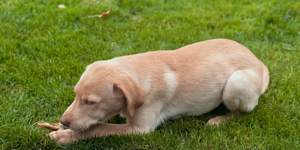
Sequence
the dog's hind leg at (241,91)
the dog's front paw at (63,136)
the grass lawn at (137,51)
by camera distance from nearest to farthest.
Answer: the dog's front paw at (63,136) → the grass lawn at (137,51) → the dog's hind leg at (241,91)

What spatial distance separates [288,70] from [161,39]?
255cm

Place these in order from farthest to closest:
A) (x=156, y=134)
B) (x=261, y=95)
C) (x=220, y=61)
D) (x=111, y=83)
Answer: (x=261, y=95)
(x=220, y=61)
(x=156, y=134)
(x=111, y=83)

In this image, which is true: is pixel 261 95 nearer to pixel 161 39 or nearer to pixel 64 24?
pixel 161 39

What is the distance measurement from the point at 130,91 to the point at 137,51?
2412 millimetres

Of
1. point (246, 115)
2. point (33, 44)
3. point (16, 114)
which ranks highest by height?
point (33, 44)

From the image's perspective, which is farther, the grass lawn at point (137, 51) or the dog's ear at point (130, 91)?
the grass lawn at point (137, 51)

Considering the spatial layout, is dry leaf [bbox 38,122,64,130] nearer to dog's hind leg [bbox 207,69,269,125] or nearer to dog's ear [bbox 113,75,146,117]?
dog's ear [bbox 113,75,146,117]

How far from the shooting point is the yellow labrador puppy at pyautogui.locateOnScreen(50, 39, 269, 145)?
125 inches

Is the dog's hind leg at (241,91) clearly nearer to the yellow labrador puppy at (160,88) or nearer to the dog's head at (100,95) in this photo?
the yellow labrador puppy at (160,88)

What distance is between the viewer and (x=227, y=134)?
11.6 feet

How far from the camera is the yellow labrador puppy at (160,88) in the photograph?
318 cm

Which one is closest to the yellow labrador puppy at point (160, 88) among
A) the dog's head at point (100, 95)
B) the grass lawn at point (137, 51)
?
the dog's head at point (100, 95)

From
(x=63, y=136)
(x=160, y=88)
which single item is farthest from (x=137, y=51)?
(x=63, y=136)

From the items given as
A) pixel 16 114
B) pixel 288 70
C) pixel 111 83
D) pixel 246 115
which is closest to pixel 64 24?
pixel 16 114
